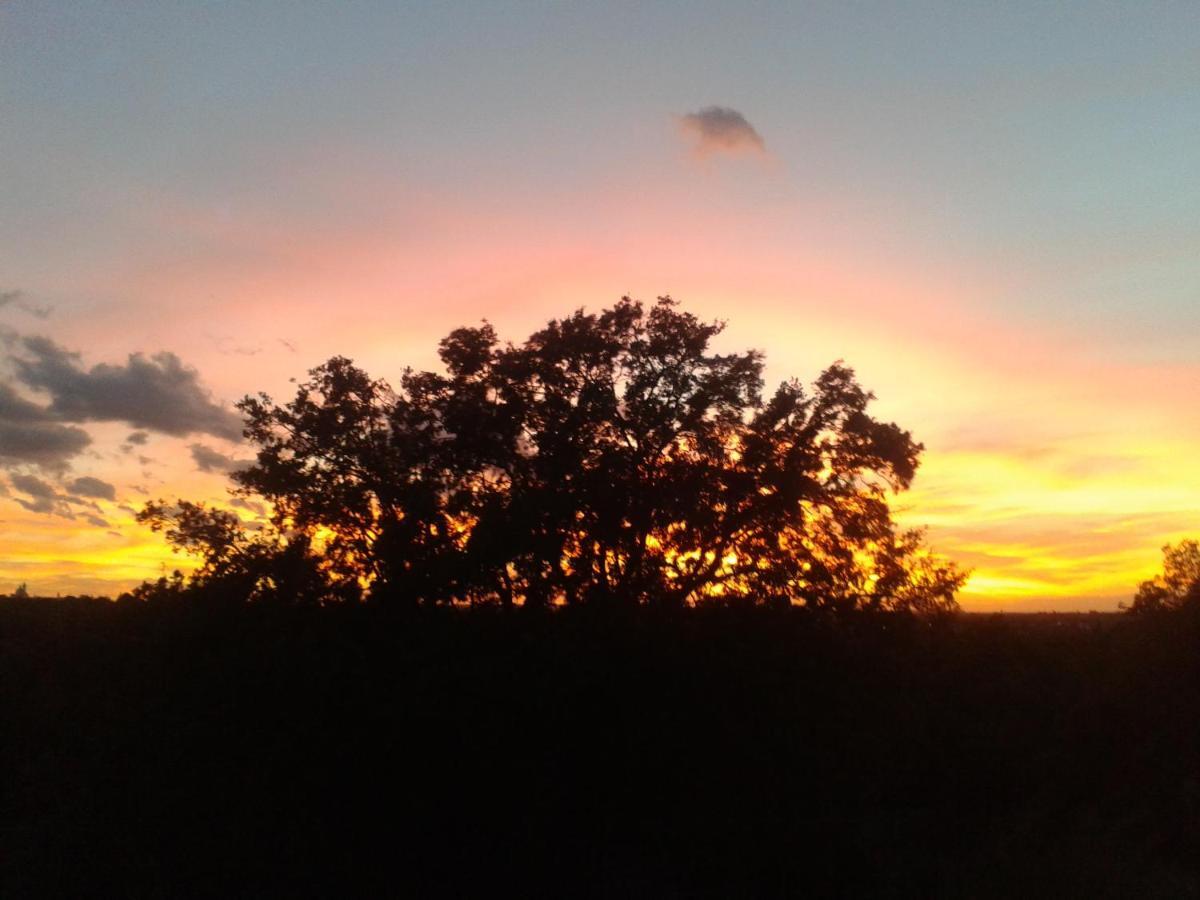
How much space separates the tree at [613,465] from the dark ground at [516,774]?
754 centimetres

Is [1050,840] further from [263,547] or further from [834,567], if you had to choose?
[263,547]

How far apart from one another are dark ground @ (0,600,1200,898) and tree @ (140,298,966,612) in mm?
7538

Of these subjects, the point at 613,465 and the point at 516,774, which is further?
the point at 613,465

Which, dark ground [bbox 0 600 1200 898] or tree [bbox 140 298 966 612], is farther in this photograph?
tree [bbox 140 298 966 612]

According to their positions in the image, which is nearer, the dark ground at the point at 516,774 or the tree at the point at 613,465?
the dark ground at the point at 516,774

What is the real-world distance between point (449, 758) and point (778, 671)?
538cm

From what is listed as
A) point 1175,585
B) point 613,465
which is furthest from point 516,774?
point 1175,585

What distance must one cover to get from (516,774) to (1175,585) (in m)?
33.3

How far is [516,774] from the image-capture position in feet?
49.2

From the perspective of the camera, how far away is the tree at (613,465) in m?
25.8

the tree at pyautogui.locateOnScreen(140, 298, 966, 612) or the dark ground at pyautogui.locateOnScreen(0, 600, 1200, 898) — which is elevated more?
the tree at pyautogui.locateOnScreen(140, 298, 966, 612)

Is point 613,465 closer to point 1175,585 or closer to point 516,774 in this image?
point 516,774

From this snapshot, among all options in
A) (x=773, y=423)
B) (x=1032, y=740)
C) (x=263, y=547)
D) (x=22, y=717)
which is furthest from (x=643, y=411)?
(x=22, y=717)

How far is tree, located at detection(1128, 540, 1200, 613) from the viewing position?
29172mm
